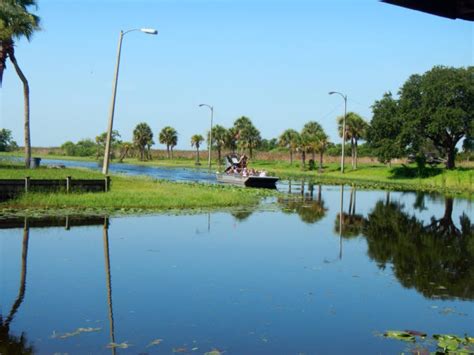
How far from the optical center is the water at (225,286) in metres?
8.85

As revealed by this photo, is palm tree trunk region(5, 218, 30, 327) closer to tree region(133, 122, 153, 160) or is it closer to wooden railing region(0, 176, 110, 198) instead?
wooden railing region(0, 176, 110, 198)

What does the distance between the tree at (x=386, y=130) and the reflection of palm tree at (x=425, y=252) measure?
4042cm

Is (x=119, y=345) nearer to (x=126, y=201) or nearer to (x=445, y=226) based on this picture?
(x=126, y=201)

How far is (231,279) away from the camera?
13.0 meters

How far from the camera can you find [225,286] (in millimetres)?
12297

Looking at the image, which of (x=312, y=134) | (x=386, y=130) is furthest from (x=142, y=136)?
(x=386, y=130)

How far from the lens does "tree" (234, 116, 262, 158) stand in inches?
4269

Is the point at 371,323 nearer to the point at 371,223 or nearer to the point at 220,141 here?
the point at 371,223

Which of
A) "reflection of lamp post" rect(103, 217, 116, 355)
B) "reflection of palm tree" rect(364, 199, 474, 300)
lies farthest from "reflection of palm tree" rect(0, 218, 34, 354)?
"reflection of palm tree" rect(364, 199, 474, 300)

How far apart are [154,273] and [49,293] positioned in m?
2.80

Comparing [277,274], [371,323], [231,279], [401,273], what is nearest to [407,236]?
[401,273]

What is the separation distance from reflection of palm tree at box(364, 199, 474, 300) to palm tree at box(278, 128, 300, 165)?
242 ft

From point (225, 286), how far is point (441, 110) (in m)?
58.1

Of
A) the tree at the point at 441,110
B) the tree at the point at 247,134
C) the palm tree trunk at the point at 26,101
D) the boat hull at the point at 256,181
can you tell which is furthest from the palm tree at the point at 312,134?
the palm tree trunk at the point at 26,101
